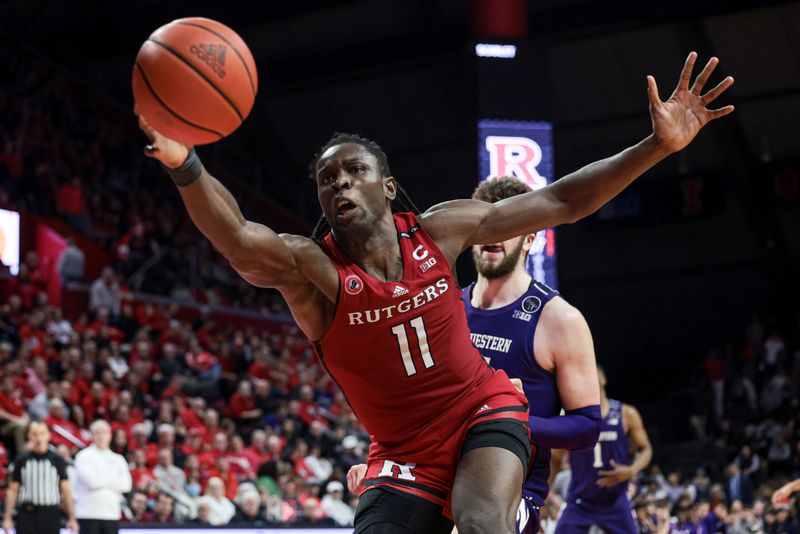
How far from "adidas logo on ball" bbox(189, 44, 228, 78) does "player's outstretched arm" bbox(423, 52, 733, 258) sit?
1.01 m

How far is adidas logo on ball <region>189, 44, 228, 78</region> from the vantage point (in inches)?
137

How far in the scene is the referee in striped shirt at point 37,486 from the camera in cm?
980

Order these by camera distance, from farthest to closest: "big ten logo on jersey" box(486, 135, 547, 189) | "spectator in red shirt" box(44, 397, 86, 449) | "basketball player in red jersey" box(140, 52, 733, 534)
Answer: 1. "big ten logo on jersey" box(486, 135, 547, 189)
2. "spectator in red shirt" box(44, 397, 86, 449)
3. "basketball player in red jersey" box(140, 52, 733, 534)

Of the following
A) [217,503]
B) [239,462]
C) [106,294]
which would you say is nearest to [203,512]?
[217,503]

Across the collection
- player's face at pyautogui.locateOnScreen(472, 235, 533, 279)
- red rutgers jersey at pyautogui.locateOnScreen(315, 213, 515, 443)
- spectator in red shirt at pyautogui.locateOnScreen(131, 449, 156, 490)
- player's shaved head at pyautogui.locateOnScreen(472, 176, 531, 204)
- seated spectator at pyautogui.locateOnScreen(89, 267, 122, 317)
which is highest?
seated spectator at pyautogui.locateOnScreen(89, 267, 122, 317)

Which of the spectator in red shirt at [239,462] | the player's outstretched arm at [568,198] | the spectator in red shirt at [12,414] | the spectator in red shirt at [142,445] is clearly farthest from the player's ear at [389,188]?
the spectator in red shirt at [239,462]

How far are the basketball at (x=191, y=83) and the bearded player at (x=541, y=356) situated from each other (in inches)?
64.7

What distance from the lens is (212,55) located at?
3.52m

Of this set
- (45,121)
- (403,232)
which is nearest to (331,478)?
(45,121)

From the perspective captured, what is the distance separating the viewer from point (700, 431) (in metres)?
22.1

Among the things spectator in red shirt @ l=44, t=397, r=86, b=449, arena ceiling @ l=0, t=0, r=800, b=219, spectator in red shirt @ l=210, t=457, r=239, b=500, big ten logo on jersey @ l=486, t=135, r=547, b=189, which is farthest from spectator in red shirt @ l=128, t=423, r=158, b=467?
arena ceiling @ l=0, t=0, r=800, b=219

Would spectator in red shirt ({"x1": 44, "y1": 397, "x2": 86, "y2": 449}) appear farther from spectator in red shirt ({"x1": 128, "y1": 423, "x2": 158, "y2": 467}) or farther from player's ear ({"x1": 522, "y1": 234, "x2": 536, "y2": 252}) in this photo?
player's ear ({"x1": 522, "y1": 234, "x2": 536, "y2": 252})

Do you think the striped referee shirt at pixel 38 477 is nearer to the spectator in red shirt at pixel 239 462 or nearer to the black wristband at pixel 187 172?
the spectator in red shirt at pixel 239 462

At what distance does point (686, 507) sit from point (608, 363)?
11.7 metres
